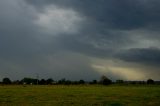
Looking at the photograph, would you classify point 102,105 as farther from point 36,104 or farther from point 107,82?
point 107,82

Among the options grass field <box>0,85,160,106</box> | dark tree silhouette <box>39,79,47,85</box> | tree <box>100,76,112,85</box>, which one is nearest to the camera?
grass field <box>0,85,160,106</box>

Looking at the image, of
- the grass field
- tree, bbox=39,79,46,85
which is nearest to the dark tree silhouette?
tree, bbox=39,79,46,85

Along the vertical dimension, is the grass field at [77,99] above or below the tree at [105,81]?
below

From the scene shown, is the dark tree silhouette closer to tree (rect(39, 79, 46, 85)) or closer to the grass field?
tree (rect(39, 79, 46, 85))

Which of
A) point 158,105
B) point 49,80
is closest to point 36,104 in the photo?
point 158,105

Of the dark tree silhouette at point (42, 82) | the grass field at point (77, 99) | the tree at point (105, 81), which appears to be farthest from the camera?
the dark tree silhouette at point (42, 82)

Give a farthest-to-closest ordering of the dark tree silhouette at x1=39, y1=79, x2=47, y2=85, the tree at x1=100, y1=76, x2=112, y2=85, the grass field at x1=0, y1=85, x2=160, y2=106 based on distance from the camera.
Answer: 1. the dark tree silhouette at x1=39, y1=79, x2=47, y2=85
2. the tree at x1=100, y1=76, x2=112, y2=85
3. the grass field at x1=0, y1=85, x2=160, y2=106

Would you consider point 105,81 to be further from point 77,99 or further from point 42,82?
point 77,99

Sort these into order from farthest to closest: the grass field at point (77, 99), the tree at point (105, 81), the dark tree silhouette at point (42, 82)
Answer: the dark tree silhouette at point (42, 82) → the tree at point (105, 81) → the grass field at point (77, 99)

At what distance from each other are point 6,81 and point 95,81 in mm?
45095

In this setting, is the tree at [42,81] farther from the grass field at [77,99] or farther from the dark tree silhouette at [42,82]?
Answer: the grass field at [77,99]

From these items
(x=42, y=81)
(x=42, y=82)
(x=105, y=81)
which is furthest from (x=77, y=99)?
(x=42, y=81)

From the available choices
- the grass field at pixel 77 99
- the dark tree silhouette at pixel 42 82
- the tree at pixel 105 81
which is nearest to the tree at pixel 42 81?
the dark tree silhouette at pixel 42 82

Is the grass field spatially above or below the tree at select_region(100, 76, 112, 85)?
below
